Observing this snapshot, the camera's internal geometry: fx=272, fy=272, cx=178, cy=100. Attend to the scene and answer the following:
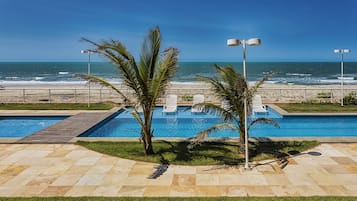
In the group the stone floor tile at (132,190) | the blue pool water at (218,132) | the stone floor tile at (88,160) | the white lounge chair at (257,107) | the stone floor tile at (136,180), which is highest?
the white lounge chair at (257,107)

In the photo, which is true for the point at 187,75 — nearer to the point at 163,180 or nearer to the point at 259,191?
the point at 163,180

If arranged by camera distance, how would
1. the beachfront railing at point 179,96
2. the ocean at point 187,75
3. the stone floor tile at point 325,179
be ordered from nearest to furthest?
the stone floor tile at point 325,179 < the beachfront railing at point 179,96 < the ocean at point 187,75

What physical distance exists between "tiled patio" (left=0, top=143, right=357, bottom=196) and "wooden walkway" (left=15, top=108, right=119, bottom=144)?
106 centimetres

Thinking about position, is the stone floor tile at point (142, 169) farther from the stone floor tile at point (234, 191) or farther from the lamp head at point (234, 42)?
the lamp head at point (234, 42)

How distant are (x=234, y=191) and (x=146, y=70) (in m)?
3.01

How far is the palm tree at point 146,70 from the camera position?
5.55 metres

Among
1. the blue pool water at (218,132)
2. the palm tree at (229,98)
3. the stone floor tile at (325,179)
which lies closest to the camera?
the stone floor tile at (325,179)

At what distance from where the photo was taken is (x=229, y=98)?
19.7ft

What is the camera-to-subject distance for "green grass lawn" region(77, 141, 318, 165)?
611 centimetres

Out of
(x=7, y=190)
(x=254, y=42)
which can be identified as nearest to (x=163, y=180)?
(x=7, y=190)

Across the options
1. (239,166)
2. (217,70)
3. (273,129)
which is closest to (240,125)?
(239,166)

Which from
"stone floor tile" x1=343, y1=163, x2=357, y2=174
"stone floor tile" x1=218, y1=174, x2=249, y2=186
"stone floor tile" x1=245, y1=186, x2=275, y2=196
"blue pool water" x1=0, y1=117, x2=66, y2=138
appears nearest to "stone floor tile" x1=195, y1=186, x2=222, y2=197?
"stone floor tile" x1=218, y1=174, x2=249, y2=186

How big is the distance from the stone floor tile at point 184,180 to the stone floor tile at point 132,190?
1.99 feet

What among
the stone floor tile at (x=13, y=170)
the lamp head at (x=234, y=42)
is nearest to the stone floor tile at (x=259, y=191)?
the lamp head at (x=234, y=42)
